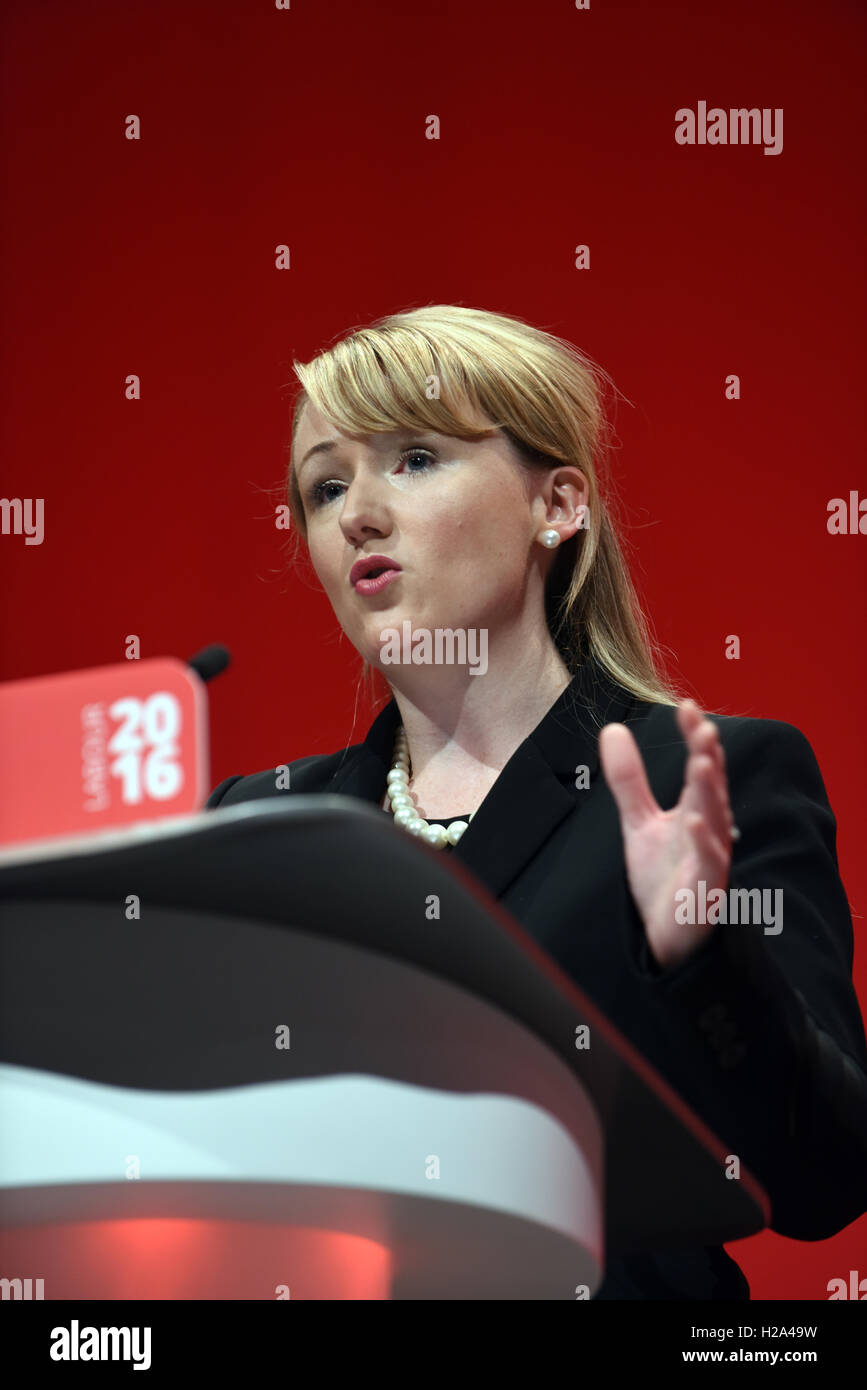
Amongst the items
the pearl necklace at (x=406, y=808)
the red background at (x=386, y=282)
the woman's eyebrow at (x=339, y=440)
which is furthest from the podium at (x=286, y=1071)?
the red background at (x=386, y=282)

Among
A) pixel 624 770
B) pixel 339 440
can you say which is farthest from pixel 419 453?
pixel 624 770

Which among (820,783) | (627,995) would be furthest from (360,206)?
(627,995)

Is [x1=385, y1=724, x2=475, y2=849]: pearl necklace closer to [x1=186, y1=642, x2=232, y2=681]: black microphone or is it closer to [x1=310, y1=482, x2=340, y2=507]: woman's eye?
[x1=310, y1=482, x2=340, y2=507]: woman's eye

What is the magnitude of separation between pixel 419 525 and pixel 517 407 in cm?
23

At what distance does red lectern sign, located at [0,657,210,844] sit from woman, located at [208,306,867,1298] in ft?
1.61

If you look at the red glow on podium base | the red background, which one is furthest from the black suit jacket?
the red background

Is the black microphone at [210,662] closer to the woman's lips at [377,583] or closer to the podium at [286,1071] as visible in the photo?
the podium at [286,1071]

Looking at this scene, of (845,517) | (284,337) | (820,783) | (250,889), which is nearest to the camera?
(250,889)

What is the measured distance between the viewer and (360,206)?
2.59m

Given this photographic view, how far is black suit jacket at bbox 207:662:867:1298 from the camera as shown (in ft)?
2.95

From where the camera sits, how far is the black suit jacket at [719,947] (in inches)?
35.4

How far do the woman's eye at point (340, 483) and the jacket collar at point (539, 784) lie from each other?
0.94 ft

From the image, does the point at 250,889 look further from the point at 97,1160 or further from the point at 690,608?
the point at 690,608
